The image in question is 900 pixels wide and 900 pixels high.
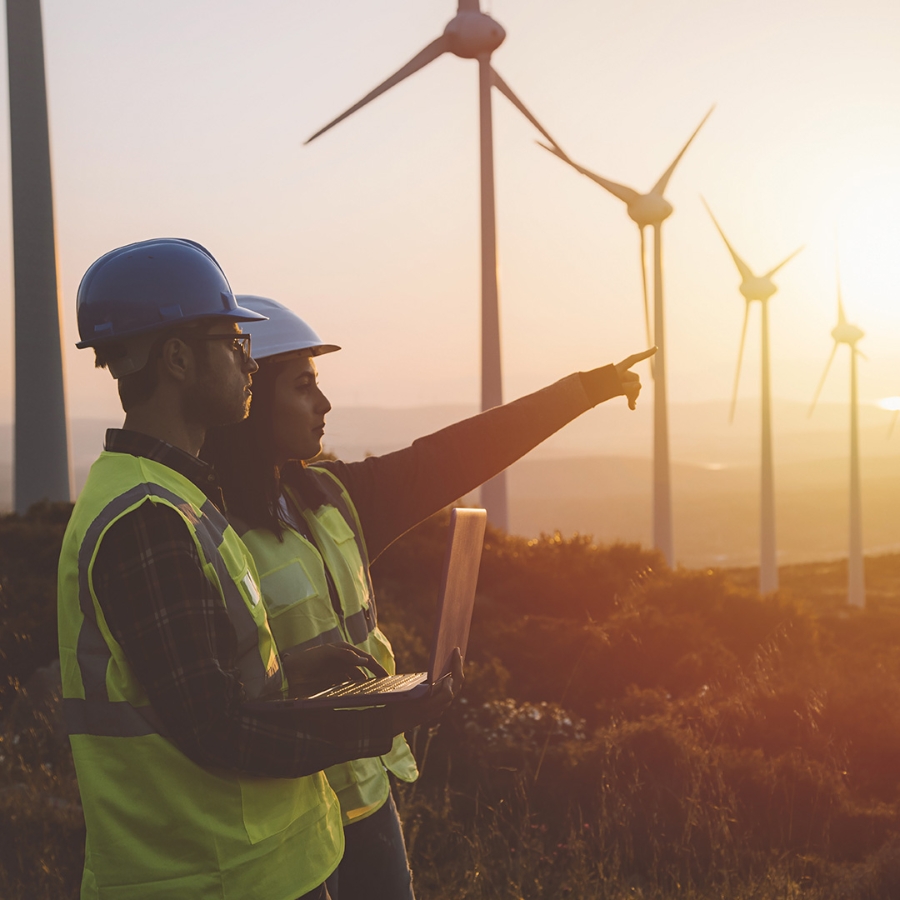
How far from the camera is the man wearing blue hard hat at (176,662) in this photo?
5.93 ft

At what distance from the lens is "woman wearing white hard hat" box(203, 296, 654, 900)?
2.50 metres

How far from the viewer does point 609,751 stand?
683cm

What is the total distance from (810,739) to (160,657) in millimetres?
7025

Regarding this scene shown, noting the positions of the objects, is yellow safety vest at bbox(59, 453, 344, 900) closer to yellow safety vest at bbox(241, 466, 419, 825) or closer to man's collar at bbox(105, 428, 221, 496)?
man's collar at bbox(105, 428, 221, 496)

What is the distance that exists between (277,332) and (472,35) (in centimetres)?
2429

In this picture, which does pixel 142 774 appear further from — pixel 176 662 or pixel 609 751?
pixel 609 751

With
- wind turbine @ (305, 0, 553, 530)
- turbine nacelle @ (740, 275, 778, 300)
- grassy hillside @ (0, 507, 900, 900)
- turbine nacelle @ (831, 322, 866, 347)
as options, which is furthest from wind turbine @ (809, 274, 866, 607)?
grassy hillside @ (0, 507, 900, 900)

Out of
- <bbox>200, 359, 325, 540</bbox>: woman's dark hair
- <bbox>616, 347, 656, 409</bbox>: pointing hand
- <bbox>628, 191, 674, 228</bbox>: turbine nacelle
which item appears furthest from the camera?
<bbox>628, 191, 674, 228</bbox>: turbine nacelle

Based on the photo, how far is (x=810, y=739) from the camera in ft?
25.3

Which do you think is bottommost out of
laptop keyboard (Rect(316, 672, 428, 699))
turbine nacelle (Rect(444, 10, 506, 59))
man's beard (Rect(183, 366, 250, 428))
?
laptop keyboard (Rect(316, 672, 428, 699))

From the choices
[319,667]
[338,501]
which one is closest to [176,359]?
[319,667]

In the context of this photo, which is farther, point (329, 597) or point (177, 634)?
point (329, 597)

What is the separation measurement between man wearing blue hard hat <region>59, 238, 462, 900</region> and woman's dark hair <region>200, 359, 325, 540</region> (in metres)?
0.36

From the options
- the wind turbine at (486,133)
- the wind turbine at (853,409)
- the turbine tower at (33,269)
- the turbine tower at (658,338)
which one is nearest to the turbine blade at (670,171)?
the turbine tower at (658,338)
